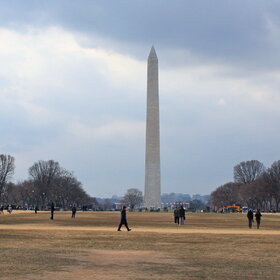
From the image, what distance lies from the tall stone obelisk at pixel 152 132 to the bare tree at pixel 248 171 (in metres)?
38.7

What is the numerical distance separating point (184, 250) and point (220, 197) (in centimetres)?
11908

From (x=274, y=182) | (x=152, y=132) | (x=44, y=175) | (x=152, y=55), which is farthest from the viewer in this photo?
(x=44, y=175)

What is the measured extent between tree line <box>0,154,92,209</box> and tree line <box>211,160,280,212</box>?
118 feet

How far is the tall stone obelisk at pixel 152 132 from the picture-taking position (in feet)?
291

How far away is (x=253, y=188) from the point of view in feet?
341

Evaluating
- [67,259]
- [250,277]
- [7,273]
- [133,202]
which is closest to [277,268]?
[250,277]

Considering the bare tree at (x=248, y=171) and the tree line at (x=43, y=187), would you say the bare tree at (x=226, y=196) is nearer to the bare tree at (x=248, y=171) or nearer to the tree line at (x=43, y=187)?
the bare tree at (x=248, y=171)

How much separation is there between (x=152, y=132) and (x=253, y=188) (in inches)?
1028

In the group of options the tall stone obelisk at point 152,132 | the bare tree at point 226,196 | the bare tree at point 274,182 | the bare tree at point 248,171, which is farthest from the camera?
the bare tree at point 226,196

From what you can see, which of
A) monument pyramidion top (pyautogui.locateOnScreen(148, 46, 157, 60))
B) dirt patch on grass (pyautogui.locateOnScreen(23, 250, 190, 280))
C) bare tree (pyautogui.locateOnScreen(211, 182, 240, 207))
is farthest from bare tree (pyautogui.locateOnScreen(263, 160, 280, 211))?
dirt patch on grass (pyautogui.locateOnScreen(23, 250, 190, 280))

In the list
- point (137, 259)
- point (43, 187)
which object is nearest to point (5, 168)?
point (43, 187)

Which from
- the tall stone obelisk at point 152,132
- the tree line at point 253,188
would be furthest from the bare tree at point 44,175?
the tree line at point 253,188

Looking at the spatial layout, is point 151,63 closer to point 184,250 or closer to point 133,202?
point 184,250

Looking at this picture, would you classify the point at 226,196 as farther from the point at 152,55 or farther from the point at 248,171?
the point at 152,55
